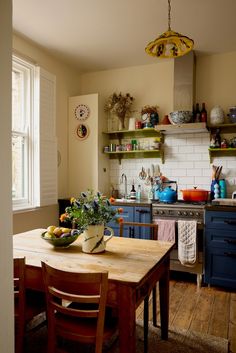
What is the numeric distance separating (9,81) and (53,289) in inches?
42.3

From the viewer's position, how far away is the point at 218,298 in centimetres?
296

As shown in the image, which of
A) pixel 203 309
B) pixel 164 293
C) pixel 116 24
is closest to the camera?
pixel 164 293

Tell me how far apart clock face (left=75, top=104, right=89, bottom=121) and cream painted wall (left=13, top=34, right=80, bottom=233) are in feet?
0.59

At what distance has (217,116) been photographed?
3.68 metres

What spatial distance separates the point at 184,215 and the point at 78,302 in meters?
2.19

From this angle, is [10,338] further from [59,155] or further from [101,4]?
[59,155]

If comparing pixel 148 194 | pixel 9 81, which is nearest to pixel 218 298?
pixel 148 194

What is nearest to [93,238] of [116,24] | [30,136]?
[30,136]

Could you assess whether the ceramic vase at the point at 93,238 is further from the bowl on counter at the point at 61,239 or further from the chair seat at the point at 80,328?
the chair seat at the point at 80,328

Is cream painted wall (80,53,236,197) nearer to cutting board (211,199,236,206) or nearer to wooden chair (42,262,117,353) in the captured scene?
cutting board (211,199,236,206)

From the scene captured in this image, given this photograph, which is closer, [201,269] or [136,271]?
[136,271]

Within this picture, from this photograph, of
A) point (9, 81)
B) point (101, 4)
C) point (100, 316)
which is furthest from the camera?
point (101, 4)

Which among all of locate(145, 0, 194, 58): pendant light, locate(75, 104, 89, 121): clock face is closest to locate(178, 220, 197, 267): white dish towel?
locate(145, 0, 194, 58): pendant light

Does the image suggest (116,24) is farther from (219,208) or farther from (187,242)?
(187,242)
